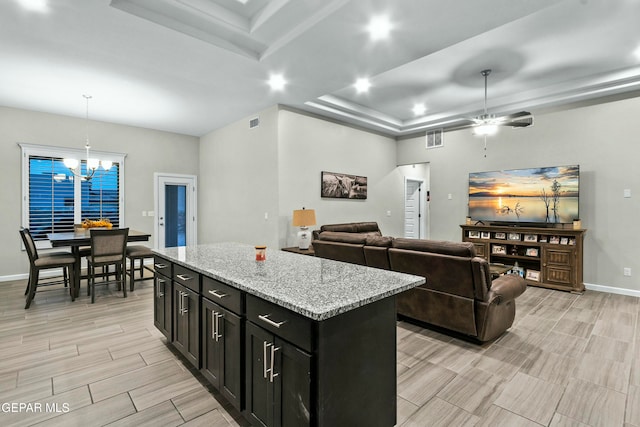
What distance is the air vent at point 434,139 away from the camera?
6.79 m

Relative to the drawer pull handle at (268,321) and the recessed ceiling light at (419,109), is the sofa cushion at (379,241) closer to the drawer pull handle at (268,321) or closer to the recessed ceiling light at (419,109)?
the drawer pull handle at (268,321)

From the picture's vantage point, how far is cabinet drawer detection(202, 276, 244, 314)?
1787 mm

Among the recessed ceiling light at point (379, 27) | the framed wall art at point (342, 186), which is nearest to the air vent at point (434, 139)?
the framed wall art at point (342, 186)

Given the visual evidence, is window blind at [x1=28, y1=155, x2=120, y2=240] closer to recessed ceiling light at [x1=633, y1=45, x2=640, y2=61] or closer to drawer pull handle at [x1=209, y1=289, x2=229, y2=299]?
drawer pull handle at [x1=209, y1=289, x2=229, y2=299]

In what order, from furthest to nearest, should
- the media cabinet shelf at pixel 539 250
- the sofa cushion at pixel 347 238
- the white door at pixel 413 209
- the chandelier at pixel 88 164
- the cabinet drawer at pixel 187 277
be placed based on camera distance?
the white door at pixel 413 209
the chandelier at pixel 88 164
the media cabinet shelf at pixel 539 250
the sofa cushion at pixel 347 238
the cabinet drawer at pixel 187 277

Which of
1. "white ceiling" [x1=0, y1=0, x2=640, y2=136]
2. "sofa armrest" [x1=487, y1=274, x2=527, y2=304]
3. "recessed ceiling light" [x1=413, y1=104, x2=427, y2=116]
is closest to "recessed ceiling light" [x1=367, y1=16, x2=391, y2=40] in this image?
"white ceiling" [x1=0, y1=0, x2=640, y2=136]

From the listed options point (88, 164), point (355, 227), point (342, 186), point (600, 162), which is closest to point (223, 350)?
point (355, 227)

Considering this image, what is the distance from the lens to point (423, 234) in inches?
338

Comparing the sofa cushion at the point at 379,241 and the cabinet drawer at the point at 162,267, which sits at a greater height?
the sofa cushion at the point at 379,241

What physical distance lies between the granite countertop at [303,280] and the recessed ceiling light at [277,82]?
2.57 meters

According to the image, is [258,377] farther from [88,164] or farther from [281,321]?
[88,164]

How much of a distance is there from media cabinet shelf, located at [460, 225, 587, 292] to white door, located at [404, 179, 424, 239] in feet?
8.40

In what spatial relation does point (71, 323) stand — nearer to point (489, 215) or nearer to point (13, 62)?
point (13, 62)

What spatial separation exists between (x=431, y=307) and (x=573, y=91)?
4373mm
